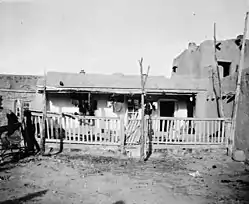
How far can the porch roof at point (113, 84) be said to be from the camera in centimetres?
1248

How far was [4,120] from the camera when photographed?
964 cm

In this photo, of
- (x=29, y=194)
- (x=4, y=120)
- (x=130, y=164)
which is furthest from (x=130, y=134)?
(x=4, y=120)

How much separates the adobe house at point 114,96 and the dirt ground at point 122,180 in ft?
15.1

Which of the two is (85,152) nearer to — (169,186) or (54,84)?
(169,186)

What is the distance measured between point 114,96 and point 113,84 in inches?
38.8

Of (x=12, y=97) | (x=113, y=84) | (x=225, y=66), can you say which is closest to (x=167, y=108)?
(x=113, y=84)

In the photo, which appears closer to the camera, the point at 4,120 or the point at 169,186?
the point at 169,186

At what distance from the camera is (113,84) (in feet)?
43.9

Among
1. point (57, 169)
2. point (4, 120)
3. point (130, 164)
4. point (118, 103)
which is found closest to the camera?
point (57, 169)

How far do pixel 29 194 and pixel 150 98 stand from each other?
31.1 ft

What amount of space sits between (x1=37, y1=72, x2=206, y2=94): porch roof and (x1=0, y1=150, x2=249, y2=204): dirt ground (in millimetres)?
4852

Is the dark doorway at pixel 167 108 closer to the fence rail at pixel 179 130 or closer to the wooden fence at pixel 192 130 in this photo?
the wooden fence at pixel 192 130

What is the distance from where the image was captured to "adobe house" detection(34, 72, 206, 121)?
1255 cm

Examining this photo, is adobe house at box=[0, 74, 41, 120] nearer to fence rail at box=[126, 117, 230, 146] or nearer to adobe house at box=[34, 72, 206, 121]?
adobe house at box=[34, 72, 206, 121]
